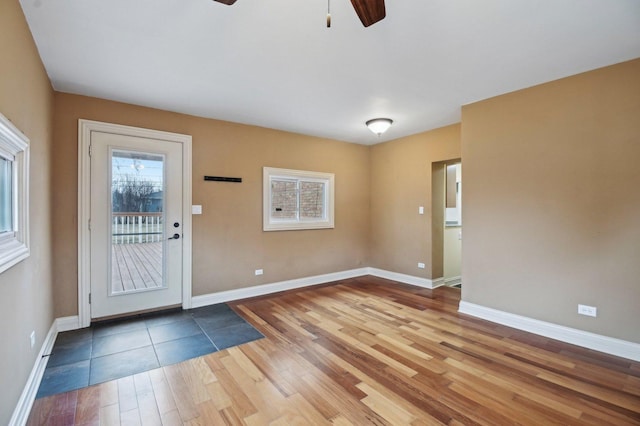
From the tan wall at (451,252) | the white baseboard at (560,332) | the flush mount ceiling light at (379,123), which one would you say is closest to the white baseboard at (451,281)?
the tan wall at (451,252)

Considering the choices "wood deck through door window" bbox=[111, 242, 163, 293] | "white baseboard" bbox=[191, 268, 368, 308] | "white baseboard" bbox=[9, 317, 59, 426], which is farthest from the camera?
"white baseboard" bbox=[191, 268, 368, 308]

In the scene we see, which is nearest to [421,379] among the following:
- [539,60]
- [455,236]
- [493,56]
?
Result: [493,56]

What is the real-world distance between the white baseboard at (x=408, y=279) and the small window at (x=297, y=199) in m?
1.40

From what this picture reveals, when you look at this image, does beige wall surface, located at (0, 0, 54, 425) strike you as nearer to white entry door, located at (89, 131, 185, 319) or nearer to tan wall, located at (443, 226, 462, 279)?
white entry door, located at (89, 131, 185, 319)

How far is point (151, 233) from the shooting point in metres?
3.73

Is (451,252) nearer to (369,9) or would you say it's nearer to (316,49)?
(316,49)

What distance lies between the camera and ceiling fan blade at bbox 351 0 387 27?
1508 mm

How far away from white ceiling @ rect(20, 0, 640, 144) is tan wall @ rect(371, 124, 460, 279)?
3.90 ft

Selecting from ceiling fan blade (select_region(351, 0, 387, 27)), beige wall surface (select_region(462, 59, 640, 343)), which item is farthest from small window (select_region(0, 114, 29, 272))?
beige wall surface (select_region(462, 59, 640, 343))

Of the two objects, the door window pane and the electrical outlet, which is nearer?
the electrical outlet

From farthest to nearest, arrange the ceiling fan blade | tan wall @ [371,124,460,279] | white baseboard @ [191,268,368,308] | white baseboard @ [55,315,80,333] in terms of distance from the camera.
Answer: tan wall @ [371,124,460,279], white baseboard @ [191,268,368,308], white baseboard @ [55,315,80,333], the ceiling fan blade

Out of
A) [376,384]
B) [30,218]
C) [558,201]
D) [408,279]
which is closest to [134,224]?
[30,218]

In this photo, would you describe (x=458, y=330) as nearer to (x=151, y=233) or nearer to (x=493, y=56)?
(x=493, y=56)

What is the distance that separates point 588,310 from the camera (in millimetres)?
2848
